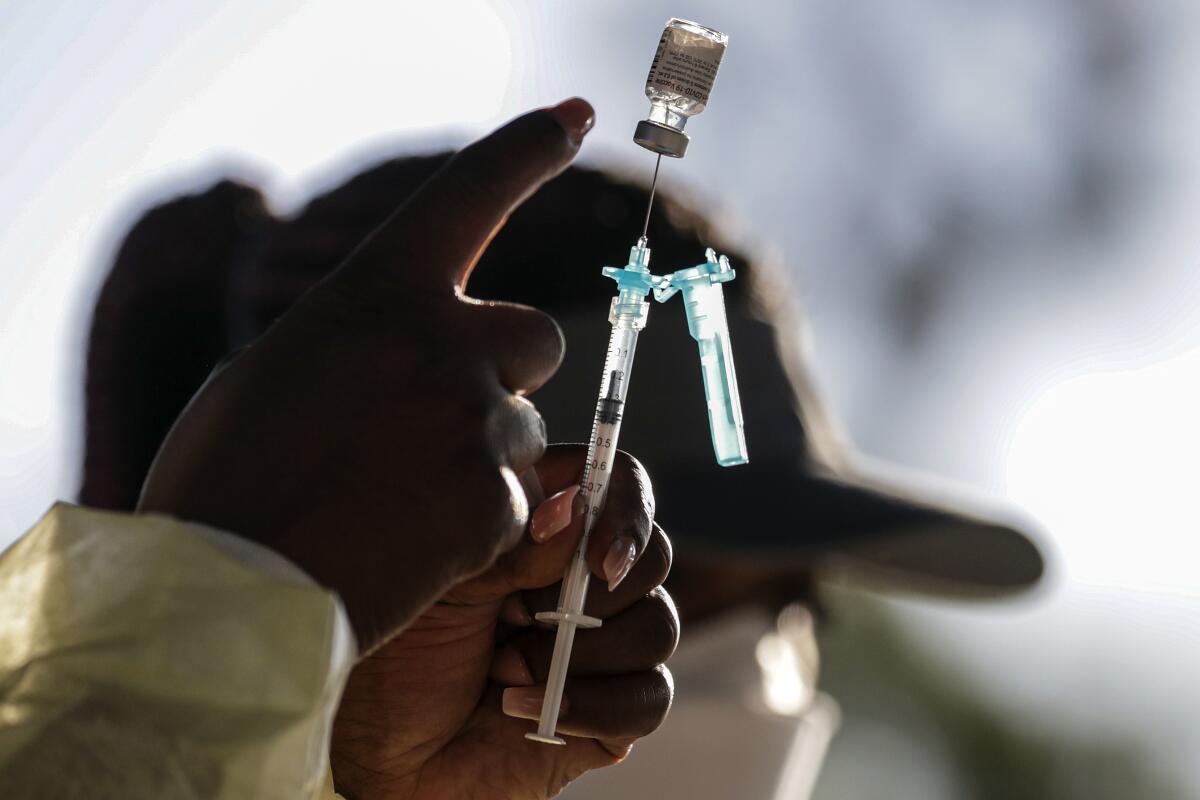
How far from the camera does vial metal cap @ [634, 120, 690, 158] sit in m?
1.02

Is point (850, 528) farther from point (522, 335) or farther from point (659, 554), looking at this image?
point (522, 335)

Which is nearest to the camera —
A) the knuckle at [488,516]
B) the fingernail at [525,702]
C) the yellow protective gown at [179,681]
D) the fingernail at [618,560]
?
the yellow protective gown at [179,681]

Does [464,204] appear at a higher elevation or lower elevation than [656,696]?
higher

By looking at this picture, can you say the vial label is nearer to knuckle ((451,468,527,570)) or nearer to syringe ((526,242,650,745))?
syringe ((526,242,650,745))

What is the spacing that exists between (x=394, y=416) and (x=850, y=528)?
1302 mm

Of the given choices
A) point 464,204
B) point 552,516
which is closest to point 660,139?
point 464,204

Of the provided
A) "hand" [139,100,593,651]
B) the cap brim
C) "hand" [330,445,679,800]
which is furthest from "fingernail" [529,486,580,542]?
the cap brim

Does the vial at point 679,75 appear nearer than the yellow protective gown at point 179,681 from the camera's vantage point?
No

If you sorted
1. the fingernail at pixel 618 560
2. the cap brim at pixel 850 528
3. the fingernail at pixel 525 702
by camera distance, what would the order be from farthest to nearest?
the cap brim at pixel 850 528 < the fingernail at pixel 525 702 < the fingernail at pixel 618 560

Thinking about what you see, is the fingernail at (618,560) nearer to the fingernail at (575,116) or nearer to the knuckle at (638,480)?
the knuckle at (638,480)

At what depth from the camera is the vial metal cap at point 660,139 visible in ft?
3.35

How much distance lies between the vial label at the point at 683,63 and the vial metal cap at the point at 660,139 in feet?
0.10

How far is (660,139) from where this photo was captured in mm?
1023

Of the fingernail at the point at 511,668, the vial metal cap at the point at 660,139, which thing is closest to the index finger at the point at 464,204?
the vial metal cap at the point at 660,139
